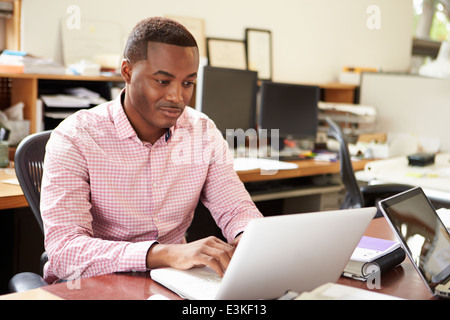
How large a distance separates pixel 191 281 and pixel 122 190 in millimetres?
445

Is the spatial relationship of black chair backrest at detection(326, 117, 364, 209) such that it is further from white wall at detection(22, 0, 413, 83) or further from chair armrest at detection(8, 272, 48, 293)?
chair armrest at detection(8, 272, 48, 293)

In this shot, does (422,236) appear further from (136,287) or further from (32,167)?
(32,167)

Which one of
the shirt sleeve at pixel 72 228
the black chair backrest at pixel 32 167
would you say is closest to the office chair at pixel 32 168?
the black chair backrest at pixel 32 167

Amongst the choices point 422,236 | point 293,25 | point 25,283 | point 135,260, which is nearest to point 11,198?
point 25,283

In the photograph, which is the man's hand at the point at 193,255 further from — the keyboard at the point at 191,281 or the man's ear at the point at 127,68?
the man's ear at the point at 127,68

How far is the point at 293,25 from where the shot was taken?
13.8ft

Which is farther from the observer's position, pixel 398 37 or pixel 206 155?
pixel 398 37

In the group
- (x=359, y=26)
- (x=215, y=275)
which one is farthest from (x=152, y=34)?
(x=359, y=26)

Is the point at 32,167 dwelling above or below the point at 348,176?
above

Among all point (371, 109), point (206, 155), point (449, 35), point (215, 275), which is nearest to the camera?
point (215, 275)

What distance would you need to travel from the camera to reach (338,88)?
4.45 m

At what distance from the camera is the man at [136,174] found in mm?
1337

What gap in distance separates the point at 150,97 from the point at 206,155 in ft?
0.95

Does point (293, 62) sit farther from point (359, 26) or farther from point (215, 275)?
point (215, 275)
